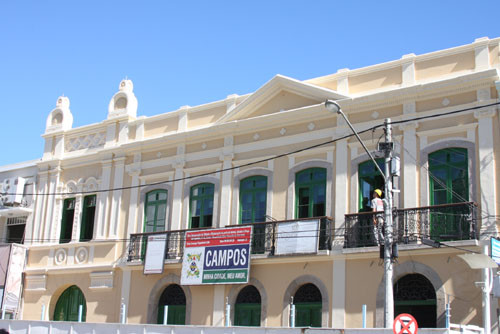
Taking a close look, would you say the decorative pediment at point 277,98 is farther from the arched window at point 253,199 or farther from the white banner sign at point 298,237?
the white banner sign at point 298,237

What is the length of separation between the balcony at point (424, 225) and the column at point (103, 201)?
1024 centimetres

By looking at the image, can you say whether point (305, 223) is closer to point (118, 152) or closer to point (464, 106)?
point (464, 106)

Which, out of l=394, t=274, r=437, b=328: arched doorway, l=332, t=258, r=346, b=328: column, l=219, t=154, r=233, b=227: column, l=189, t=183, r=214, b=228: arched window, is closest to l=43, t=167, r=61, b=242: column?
l=189, t=183, r=214, b=228: arched window

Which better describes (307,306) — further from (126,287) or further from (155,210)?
(155,210)

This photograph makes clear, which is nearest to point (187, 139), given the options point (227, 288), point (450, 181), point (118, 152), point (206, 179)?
point (206, 179)

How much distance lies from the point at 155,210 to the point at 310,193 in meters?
6.46

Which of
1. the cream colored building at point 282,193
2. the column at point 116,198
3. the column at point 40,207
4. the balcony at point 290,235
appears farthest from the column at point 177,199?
the column at point 40,207

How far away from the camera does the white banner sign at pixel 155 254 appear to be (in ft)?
79.7

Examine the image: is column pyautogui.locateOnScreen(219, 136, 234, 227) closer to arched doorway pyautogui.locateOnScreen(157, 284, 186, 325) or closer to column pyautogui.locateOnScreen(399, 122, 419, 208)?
arched doorway pyautogui.locateOnScreen(157, 284, 186, 325)

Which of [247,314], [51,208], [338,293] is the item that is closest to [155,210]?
[51,208]

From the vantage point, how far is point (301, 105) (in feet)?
76.8

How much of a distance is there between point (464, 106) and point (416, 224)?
11.8 feet

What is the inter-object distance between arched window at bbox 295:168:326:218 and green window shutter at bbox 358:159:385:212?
1272 mm

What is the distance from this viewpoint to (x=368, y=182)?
70.4 feet
